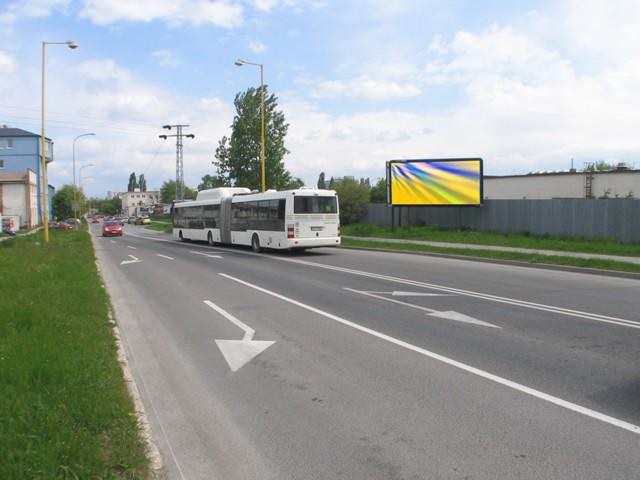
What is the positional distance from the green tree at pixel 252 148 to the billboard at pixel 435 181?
1773 centimetres

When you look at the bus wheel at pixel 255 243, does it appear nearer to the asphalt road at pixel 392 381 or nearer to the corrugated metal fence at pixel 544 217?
the corrugated metal fence at pixel 544 217

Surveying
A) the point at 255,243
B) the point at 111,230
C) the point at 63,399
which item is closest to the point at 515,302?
the point at 63,399

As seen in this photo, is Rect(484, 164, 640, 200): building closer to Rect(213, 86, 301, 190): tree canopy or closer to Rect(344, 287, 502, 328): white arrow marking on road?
Rect(213, 86, 301, 190): tree canopy

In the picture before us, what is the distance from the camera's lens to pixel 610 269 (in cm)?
1530

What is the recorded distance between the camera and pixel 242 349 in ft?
24.4

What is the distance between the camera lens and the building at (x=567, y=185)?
1507 inches

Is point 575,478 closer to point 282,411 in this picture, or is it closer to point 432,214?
point 282,411

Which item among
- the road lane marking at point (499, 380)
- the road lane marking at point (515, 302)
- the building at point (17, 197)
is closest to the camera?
the road lane marking at point (499, 380)

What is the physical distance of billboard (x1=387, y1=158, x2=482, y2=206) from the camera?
29.2 meters

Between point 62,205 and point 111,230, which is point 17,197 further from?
point 62,205

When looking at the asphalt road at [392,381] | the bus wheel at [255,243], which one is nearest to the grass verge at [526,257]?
the asphalt road at [392,381]

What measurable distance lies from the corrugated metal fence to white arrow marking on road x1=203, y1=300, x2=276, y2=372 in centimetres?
1862

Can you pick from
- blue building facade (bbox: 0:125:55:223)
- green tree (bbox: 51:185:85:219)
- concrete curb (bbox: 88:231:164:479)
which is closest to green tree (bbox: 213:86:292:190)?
concrete curb (bbox: 88:231:164:479)

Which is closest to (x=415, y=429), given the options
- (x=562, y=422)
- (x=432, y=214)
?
(x=562, y=422)
